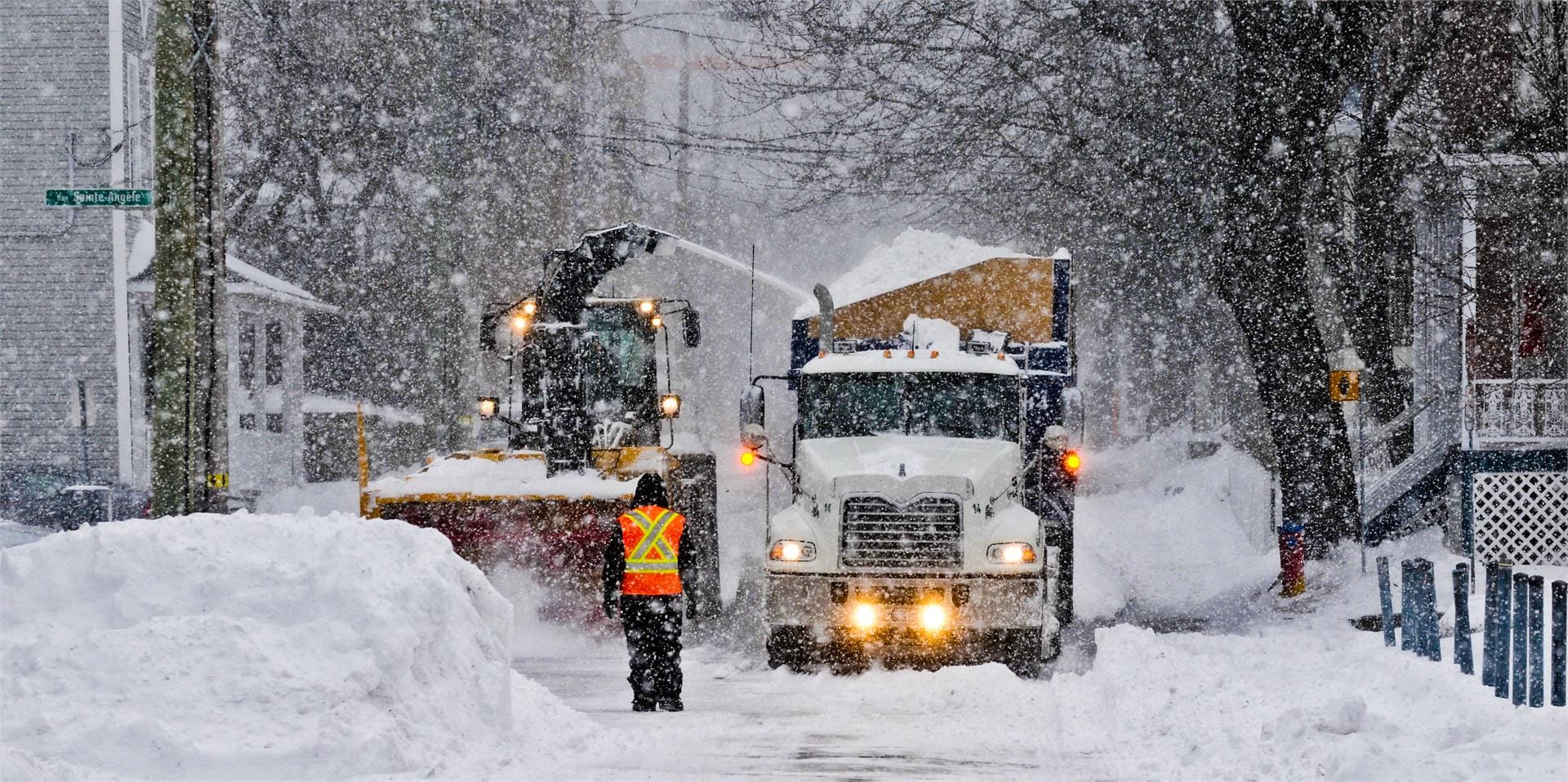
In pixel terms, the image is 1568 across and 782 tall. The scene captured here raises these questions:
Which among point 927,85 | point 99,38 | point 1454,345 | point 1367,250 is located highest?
point 99,38

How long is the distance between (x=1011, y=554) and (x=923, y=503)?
0.78 meters

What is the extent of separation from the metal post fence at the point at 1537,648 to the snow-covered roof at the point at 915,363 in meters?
4.84

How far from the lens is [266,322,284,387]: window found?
89.9 ft

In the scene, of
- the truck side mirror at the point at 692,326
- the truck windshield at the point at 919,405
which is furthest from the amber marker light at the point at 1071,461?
the truck side mirror at the point at 692,326

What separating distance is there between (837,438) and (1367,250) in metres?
10.5

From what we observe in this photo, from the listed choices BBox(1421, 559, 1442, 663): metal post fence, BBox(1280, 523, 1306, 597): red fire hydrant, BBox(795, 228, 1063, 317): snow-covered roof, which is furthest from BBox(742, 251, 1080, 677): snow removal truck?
BBox(1280, 523, 1306, 597): red fire hydrant

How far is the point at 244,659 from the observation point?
728 cm

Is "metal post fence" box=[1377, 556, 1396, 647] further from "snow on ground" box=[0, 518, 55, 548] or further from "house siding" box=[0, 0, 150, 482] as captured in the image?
"house siding" box=[0, 0, 150, 482]

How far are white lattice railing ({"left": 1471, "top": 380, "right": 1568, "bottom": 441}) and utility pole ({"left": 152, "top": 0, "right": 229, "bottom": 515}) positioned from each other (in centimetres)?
1463

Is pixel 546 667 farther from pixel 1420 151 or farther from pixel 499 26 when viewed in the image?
pixel 499 26

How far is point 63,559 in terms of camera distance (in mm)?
7680

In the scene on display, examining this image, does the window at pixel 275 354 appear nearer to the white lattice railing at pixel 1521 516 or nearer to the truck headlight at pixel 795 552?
Answer: the truck headlight at pixel 795 552

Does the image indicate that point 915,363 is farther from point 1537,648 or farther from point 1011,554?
point 1537,648

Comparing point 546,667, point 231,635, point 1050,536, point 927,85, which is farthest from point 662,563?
point 927,85
